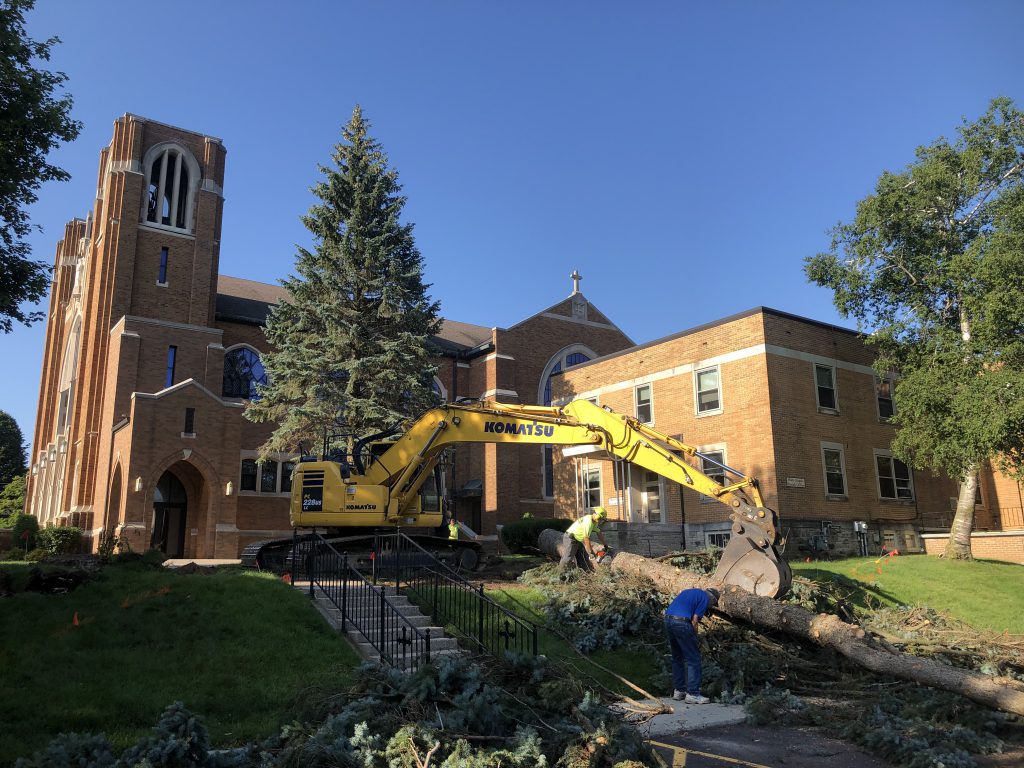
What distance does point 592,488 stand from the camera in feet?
101

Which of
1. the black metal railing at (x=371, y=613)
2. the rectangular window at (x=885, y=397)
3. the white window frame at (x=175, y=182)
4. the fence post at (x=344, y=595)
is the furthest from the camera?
the white window frame at (x=175, y=182)

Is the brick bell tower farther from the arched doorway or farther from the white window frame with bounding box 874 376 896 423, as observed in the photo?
the white window frame with bounding box 874 376 896 423

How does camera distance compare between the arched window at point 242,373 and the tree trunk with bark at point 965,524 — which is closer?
the tree trunk with bark at point 965,524

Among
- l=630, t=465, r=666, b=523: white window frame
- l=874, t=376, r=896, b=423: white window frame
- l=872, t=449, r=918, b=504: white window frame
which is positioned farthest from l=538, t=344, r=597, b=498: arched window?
l=872, t=449, r=918, b=504: white window frame

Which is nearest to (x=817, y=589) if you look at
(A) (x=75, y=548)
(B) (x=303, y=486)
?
(B) (x=303, y=486)

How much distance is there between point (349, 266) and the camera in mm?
25312

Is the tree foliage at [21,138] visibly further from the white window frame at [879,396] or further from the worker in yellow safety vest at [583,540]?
the white window frame at [879,396]

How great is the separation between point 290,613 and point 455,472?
27311mm

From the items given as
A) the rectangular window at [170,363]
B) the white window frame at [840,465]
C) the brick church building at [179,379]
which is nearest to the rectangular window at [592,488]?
the brick church building at [179,379]

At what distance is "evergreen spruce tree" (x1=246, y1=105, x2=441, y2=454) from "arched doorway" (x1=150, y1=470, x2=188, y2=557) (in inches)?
320

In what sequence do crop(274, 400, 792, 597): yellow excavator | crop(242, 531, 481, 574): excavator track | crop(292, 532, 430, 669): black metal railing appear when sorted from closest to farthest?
1. crop(292, 532, 430, 669): black metal railing
2. crop(274, 400, 792, 597): yellow excavator
3. crop(242, 531, 481, 574): excavator track

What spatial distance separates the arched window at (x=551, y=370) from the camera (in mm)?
38844

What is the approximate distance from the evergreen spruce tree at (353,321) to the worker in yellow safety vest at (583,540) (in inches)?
354

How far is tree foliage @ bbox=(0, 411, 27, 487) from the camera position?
2420 inches
